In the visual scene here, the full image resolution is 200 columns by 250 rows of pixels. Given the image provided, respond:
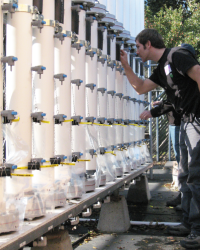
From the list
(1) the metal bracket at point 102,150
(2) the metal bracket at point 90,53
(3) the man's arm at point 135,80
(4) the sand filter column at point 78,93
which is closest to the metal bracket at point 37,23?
(4) the sand filter column at point 78,93

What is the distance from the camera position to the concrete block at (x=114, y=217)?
5.10 meters

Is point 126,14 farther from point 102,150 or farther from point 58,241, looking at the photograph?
point 58,241

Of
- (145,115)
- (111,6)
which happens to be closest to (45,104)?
(145,115)

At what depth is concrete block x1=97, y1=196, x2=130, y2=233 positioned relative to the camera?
5.10 metres

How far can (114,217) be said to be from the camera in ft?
16.9

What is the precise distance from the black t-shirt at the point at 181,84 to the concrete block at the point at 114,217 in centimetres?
178

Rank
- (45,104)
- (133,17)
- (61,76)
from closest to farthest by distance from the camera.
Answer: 1. (45,104)
2. (61,76)
3. (133,17)

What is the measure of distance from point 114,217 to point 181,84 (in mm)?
2151

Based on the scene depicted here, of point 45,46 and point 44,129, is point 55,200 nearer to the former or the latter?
point 44,129

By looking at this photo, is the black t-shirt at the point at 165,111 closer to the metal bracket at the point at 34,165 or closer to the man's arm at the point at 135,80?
the man's arm at the point at 135,80

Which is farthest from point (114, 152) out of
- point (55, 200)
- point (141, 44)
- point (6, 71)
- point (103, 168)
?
point (6, 71)

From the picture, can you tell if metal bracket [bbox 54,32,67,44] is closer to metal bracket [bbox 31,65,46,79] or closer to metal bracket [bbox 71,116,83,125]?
metal bracket [bbox 31,65,46,79]

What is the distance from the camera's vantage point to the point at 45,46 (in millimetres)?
2982

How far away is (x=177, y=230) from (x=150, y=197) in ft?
8.68
